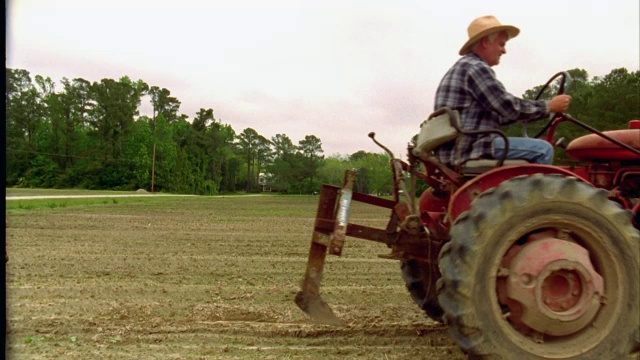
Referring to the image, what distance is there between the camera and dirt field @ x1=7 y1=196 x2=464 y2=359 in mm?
3672

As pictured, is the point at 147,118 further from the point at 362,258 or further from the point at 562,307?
the point at 562,307

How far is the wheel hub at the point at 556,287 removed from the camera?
279 centimetres

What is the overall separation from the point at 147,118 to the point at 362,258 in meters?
66.8

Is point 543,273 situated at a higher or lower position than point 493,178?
lower

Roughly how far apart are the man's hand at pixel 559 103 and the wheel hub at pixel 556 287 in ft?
2.75

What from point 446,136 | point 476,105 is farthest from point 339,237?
point 476,105

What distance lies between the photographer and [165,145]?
70.3 meters

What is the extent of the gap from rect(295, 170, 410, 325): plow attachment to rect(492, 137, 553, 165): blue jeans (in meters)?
0.83

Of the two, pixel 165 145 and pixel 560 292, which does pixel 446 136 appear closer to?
pixel 560 292

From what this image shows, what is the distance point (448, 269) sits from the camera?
281 centimetres

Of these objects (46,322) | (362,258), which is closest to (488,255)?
(46,322)

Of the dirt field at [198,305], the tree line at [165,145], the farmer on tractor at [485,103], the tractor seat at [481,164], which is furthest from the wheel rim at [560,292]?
the tree line at [165,145]

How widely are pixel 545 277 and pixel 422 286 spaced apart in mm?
1330

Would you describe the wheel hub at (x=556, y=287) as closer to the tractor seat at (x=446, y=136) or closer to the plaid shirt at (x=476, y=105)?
the tractor seat at (x=446, y=136)
